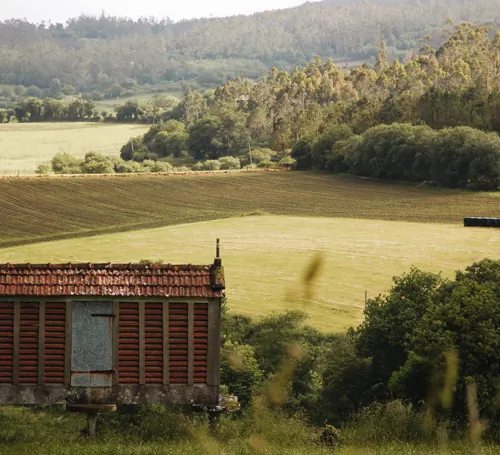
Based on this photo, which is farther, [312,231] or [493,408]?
→ [312,231]

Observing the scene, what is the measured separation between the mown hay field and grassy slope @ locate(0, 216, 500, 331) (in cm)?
6705

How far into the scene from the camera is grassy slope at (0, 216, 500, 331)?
41.3 metres

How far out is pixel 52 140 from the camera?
163750 mm

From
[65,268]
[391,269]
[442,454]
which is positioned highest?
[65,268]

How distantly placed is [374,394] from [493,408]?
5116mm

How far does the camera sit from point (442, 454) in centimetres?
1348


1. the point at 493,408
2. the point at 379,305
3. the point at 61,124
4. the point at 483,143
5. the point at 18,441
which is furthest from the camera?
the point at 61,124

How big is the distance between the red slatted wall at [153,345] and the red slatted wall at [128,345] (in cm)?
18

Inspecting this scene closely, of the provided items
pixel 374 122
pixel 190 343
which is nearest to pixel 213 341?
pixel 190 343

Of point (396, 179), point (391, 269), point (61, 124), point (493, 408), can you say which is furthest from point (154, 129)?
point (493, 408)

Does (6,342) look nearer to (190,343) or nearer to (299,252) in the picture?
(190,343)

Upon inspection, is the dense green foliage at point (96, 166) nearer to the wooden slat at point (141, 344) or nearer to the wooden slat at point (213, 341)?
the wooden slat at point (141, 344)

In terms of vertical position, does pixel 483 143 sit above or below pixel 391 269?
above

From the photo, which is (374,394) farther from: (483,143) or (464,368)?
(483,143)
